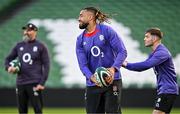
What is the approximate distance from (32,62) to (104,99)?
2.98 m

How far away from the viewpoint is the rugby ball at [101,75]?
8164mm

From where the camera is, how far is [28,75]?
36.7ft

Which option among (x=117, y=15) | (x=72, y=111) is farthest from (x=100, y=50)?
(x=117, y=15)

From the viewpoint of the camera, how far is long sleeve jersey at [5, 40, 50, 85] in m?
11.2

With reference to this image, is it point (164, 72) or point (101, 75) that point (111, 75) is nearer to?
point (101, 75)

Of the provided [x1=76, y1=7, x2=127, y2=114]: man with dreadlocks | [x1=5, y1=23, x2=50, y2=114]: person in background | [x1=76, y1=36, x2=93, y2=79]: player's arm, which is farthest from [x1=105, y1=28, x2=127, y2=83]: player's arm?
[x1=5, y1=23, x2=50, y2=114]: person in background

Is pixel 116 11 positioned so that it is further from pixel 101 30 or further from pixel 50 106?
pixel 101 30

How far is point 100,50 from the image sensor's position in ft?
27.8

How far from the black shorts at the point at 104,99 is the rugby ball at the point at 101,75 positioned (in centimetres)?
22

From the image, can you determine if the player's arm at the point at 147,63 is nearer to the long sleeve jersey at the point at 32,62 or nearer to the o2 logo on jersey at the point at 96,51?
the o2 logo on jersey at the point at 96,51

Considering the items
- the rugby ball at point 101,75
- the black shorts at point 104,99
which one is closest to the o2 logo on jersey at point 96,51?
the rugby ball at point 101,75

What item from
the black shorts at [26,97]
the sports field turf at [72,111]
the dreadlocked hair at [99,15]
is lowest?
the sports field turf at [72,111]

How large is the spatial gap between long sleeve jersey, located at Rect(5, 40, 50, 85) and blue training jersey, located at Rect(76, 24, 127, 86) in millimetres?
2771

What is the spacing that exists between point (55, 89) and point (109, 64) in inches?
304
